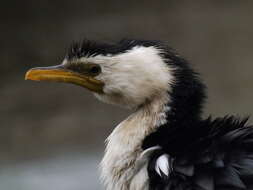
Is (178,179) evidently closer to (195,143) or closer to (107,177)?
(195,143)

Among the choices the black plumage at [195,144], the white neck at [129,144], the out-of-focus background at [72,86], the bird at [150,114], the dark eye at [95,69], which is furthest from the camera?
the out-of-focus background at [72,86]

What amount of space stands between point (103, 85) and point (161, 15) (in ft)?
18.9

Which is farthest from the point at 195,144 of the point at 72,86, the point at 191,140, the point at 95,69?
the point at 72,86

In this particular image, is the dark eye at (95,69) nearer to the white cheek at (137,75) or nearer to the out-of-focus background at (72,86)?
the white cheek at (137,75)

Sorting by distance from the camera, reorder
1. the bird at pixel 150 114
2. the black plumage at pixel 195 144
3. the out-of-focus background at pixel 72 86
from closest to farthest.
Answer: the black plumage at pixel 195 144 < the bird at pixel 150 114 < the out-of-focus background at pixel 72 86

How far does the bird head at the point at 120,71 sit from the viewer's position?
3408mm

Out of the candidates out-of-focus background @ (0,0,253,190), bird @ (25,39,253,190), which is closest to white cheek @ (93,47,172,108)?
bird @ (25,39,253,190)

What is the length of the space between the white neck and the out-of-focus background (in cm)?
256

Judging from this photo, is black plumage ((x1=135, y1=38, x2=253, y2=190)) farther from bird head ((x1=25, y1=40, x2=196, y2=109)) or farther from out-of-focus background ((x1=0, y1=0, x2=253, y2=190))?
out-of-focus background ((x1=0, y1=0, x2=253, y2=190))

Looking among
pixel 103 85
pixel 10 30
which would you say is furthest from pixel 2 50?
pixel 103 85

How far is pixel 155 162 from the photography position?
3176 millimetres

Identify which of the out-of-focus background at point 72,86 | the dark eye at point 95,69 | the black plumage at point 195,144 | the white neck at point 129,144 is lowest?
the out-of-focus background at point 72,86

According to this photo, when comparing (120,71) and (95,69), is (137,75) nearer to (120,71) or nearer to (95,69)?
(120,71)

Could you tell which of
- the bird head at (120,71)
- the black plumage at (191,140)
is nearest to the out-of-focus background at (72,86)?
the bird head at (120,71)
